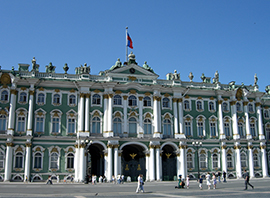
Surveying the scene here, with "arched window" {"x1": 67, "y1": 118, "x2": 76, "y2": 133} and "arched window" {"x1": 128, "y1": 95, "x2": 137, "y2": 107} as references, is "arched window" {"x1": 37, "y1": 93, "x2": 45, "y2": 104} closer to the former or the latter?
"arched window" {"x1": 67, "y1": 118, "x2": 76, "y2": 133}

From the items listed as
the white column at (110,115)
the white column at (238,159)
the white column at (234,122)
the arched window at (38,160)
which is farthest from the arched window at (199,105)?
the arched window at (38,160)

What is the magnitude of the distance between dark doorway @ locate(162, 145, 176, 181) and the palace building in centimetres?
16

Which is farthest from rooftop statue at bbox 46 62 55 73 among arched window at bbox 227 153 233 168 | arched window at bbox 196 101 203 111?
arched window at bbox 227 153 233 168

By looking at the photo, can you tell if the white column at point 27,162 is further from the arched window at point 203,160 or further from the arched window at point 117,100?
the arched window at point 203,160

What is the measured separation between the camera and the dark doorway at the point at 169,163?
54.4 m

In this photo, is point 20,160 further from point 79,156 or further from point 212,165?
point 212,165

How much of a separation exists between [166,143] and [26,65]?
24739mm

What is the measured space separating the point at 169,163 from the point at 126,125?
9.98 m

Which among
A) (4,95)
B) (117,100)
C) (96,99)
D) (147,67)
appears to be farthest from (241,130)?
(4,95)

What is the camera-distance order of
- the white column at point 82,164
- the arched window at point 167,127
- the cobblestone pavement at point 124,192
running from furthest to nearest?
the arched window at point 167,127 → the white column at point 82,164 → the cobblestone pavement at point 124,192

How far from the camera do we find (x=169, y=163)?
5528 cm

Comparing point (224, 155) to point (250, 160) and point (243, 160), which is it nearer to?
point (243, 160)

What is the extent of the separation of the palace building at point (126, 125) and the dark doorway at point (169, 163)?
0.53 ft

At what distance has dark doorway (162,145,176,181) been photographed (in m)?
54.4
